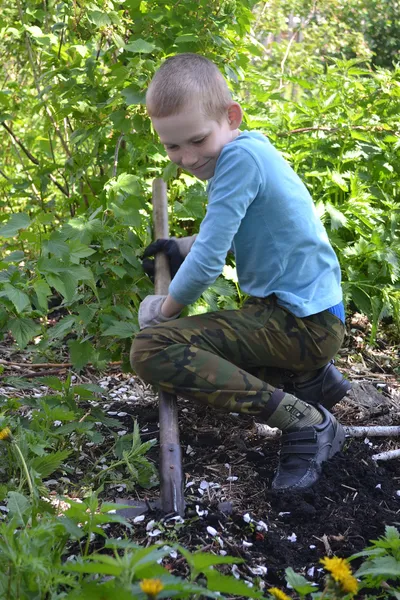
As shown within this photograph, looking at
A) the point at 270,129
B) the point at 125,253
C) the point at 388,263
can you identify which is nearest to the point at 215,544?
the point at 125,253

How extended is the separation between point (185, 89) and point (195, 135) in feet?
0.51

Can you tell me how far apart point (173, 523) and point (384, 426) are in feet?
3.61

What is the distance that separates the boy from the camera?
259cm

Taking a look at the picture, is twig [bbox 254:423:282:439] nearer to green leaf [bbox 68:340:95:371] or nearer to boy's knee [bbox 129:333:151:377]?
boy's knee [bbox 129:333:151:377]

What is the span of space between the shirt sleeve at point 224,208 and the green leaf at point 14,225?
578mm

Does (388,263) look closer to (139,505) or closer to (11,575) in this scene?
(139,505)

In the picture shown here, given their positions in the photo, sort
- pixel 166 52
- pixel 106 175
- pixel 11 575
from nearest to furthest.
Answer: pixel 11 575 < pixel 166 52 < pixel 106 175

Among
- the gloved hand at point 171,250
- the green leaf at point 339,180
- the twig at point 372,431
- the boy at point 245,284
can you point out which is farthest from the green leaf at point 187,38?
the twig at point 372,431

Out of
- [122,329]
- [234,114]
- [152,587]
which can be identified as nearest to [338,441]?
[122,329]

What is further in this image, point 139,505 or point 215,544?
point 139,505

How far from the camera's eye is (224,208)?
2590 millimetres

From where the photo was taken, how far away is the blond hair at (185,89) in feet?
8.36

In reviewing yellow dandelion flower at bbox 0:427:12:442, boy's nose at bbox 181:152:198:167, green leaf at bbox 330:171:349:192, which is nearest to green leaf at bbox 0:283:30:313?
yellow dandelion flower at bbox 0:427:12:442

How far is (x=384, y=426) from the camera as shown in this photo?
3002mm
